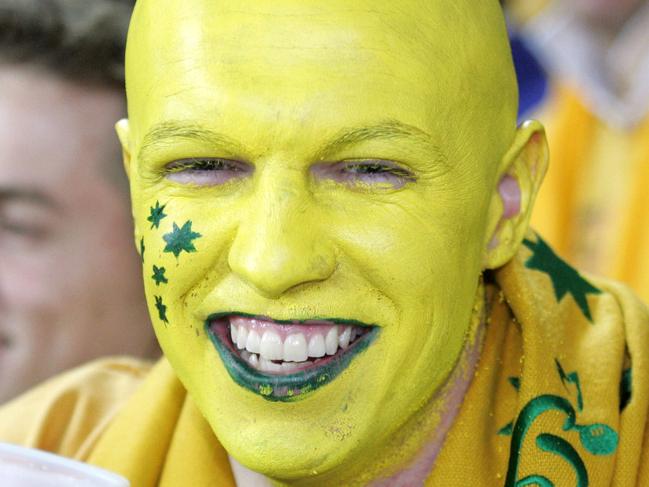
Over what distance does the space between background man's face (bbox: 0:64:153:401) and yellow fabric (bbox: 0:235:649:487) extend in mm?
683

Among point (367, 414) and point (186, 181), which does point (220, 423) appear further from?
point (186, 181)

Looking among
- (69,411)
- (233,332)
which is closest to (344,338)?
(233,332)

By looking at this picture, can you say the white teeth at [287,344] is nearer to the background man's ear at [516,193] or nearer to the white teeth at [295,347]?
the white teeth at [295,347]

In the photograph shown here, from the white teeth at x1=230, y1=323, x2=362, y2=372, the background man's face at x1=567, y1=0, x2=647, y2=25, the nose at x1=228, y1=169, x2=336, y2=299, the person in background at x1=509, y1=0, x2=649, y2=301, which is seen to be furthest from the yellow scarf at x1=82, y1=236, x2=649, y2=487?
the background man's face at x1=567, y1=0, x2=647, y2=25

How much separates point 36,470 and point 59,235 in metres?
1.30

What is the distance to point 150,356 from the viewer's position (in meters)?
2.40

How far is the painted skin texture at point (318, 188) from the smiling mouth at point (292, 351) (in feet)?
0.04

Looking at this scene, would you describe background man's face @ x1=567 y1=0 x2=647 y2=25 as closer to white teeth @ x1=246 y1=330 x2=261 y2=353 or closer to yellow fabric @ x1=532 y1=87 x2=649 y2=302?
yellow fabric @ x1=532 y1=87 x2=649 y2=302

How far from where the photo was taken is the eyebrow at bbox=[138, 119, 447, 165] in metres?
1.15

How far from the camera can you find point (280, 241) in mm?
1124

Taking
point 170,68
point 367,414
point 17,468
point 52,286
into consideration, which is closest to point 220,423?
point 367,414

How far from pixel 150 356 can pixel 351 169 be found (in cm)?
131

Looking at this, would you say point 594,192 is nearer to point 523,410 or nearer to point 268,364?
point 523,410

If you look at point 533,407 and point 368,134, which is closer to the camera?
point 368,134
